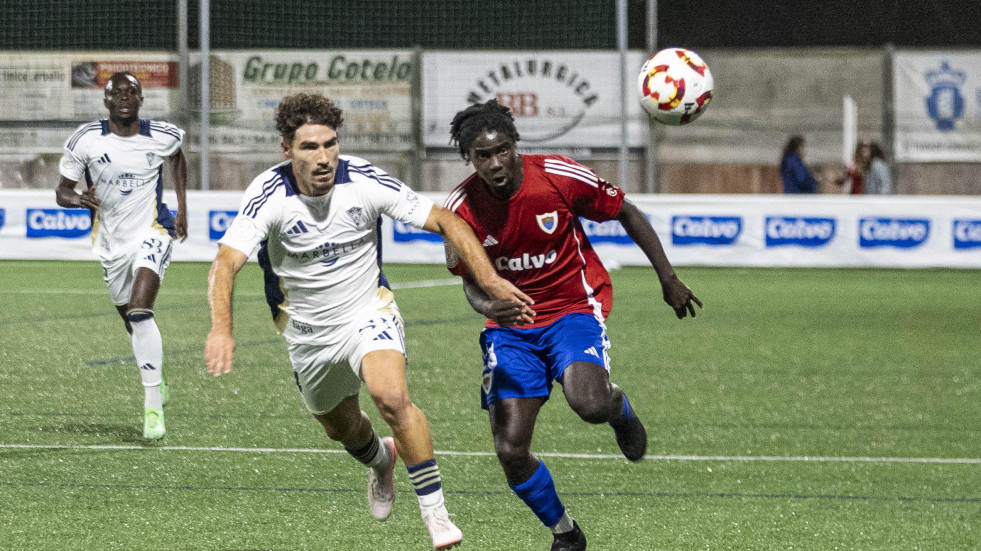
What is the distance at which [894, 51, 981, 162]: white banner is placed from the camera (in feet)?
76.3

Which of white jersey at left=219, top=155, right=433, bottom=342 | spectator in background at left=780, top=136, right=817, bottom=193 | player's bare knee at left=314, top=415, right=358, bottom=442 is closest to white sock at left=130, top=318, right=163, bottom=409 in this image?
player's bare knee at left=314, top=415, right=358, bottom=442

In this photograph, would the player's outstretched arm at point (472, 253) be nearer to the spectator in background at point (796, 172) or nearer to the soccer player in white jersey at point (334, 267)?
the soccer player in white jersey at point (334, 267)

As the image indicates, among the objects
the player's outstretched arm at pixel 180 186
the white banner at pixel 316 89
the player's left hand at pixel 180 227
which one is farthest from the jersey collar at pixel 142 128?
the white banner at pixel 316 89

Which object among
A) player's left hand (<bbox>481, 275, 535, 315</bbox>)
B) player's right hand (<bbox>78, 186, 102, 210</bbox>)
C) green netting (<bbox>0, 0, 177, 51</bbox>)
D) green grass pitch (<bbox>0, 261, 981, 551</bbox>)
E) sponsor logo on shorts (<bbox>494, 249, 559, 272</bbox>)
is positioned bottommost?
green grass pitch (<bbox>0, 261, 981, 551</bbox>)

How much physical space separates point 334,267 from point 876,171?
1675 cm

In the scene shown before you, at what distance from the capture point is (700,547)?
5.40m

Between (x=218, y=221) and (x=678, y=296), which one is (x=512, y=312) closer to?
(x=678, y=296)

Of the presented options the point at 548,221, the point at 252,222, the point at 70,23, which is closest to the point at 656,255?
the point at 548,221

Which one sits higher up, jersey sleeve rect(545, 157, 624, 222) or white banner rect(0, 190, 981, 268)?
jersey sleeve rect(545, 157, 624, 222)

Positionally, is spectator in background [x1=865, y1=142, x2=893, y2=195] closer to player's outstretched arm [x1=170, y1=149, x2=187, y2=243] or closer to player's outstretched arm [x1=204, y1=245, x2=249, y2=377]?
player's outstretched arm [x1=170, y1=149, x2=187, y2=243]

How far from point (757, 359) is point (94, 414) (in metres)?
5.44

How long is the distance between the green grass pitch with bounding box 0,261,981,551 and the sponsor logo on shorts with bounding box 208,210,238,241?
500 cm

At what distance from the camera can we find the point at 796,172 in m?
19.9

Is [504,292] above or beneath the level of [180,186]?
beneath
